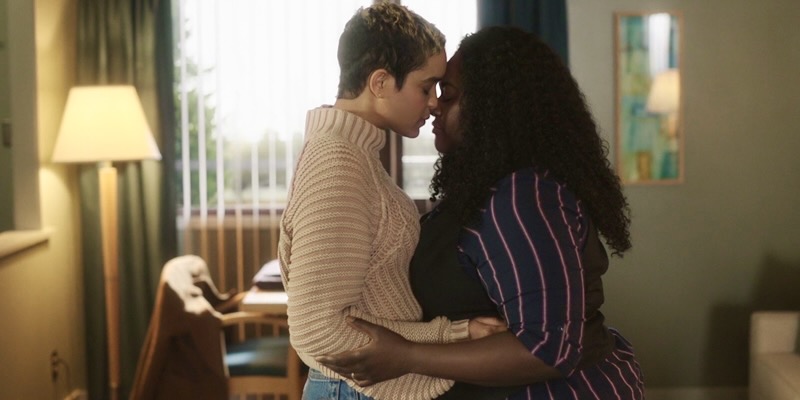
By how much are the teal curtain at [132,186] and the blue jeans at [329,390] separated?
3058mm

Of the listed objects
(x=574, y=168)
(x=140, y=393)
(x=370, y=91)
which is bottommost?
(x=140, y=393)

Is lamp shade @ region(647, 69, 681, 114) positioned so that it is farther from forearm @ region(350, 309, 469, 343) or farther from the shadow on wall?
forearm @ region(350, 309, 469, 343)

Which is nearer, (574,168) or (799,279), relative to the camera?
(574,168)

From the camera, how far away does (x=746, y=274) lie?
4.66m

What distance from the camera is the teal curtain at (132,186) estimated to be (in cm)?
444

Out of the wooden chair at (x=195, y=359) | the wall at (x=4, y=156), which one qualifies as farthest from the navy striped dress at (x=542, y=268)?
the wall at (x=4, y=156)

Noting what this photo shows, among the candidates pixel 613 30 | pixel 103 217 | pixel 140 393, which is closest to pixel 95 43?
pixel 103 217

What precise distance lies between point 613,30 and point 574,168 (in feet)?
10.5

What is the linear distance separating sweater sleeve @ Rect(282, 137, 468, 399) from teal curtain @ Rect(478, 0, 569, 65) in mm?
3128

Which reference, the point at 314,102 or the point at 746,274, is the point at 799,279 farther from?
the point at 314,102

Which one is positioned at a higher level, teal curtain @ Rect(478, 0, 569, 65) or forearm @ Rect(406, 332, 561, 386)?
teal curtain @ Rect(478, 0, 569, 65)

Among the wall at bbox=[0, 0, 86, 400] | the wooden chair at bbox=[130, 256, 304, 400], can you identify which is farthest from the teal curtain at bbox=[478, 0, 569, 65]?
the wall at bbox=[0, 0, 86, 400]

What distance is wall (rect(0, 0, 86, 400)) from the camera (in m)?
3.67

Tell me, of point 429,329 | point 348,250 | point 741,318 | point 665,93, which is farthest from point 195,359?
point 741,318
